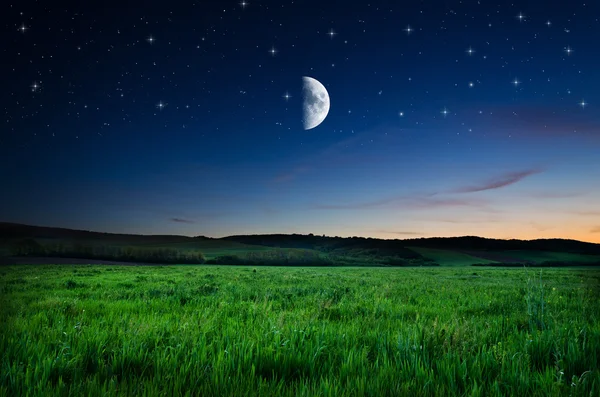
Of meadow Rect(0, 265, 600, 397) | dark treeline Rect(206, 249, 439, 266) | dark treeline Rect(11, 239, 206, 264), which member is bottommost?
dark treeline Rect(206, 249, 439, 266)

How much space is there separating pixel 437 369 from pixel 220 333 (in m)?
2.94

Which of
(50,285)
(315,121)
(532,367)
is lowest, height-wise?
(50,285)

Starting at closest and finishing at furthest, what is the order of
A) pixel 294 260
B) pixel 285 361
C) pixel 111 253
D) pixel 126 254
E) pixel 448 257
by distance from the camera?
pixel 285 361 → pixel 111 253 → pixel 126 254 → pixel 294 260 → pixel 448 257

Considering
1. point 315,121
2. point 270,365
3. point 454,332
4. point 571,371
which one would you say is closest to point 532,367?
point 571,371

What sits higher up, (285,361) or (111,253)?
(285,361)

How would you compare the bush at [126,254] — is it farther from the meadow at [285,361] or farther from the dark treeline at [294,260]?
the meadow at [285,361]

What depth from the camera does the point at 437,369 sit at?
11.3ft

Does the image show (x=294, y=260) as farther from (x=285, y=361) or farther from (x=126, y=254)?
(x=285, y=361)

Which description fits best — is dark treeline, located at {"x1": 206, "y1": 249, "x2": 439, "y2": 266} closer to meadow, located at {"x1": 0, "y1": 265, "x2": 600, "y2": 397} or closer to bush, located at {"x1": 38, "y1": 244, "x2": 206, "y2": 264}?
bush, located at {"x1": 38, "y1": 244, "x2": 206, "y2": 264}

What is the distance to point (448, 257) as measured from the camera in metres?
97.4

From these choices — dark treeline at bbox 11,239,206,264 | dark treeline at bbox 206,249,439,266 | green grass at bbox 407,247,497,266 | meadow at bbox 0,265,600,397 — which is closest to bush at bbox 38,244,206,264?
dark treeline at bbox 11,239,206,264

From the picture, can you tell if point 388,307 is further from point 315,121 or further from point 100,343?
point 315,121

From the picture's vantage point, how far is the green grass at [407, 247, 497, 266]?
3565 inches

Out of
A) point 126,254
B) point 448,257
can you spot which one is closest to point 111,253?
point 126,254
